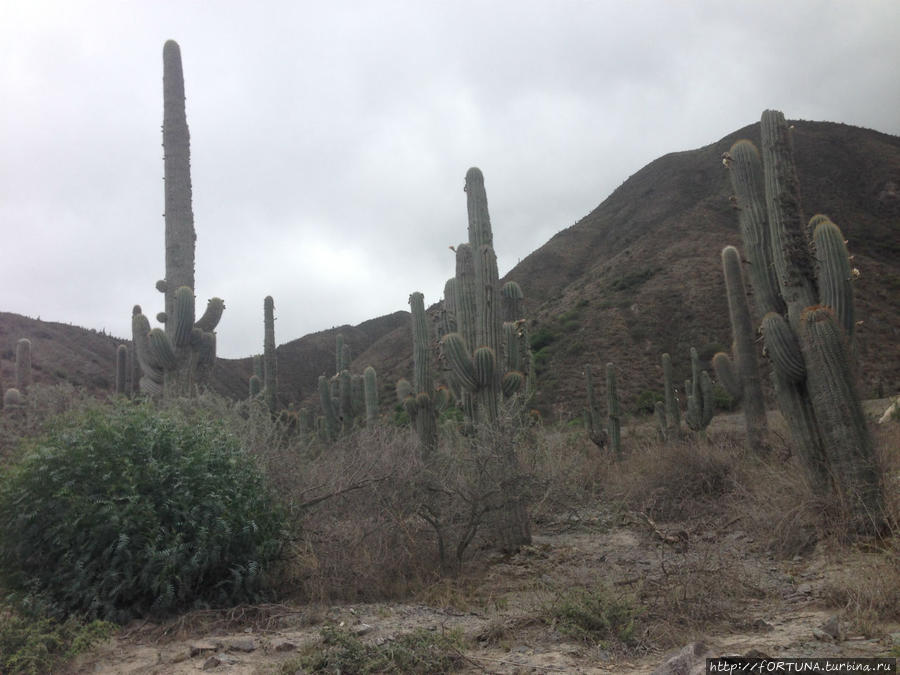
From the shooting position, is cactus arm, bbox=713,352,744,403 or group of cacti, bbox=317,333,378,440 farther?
group of cacti, bbox=317,333,378,440

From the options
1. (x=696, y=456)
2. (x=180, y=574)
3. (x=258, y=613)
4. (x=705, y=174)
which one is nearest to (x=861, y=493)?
(x=696, y=456)

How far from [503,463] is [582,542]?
7.33 feet

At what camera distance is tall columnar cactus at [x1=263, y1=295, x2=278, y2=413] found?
70.4 feet

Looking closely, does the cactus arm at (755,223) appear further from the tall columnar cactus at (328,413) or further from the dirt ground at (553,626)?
the tall columnar cactus at (328,413)

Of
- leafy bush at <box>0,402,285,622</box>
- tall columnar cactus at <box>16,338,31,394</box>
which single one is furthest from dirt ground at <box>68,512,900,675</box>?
tall columnar cactus at <box>16,338,31,394</box>

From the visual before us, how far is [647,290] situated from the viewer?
3953 centimetres

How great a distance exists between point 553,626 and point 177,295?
808 cm

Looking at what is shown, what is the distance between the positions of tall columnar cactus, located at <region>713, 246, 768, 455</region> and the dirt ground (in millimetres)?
5738

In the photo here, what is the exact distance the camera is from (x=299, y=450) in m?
9.09

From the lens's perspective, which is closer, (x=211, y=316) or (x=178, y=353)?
(x=178, y=353)

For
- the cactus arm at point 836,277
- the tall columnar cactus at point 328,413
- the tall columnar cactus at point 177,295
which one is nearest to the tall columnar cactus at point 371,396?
the tall columnar cactus at point 328,413

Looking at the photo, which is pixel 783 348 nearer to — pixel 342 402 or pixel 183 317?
pixel 183 317

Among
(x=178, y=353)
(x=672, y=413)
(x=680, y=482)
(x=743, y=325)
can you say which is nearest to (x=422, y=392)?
(x=178, y=353)

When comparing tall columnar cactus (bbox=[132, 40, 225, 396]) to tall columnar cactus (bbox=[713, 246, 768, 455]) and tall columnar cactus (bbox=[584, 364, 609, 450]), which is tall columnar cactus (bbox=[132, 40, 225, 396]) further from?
tall columnar cactus (bbox=[584, 364, 609, 450])
